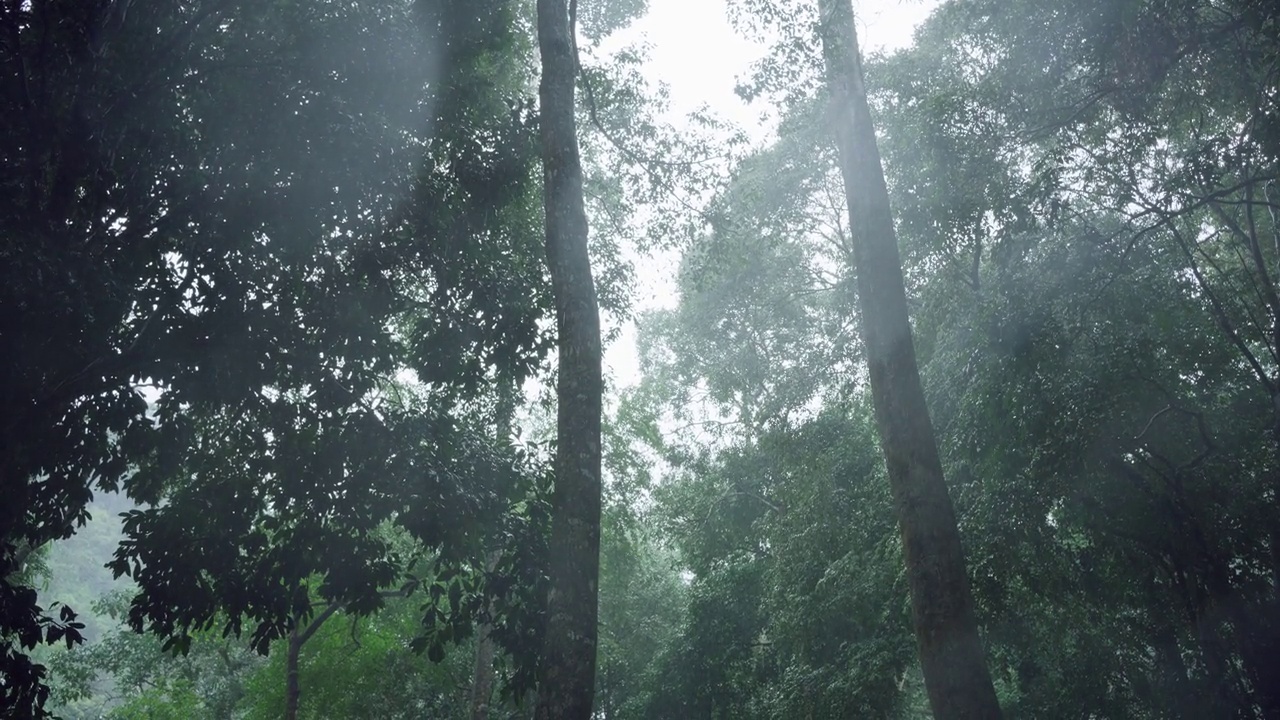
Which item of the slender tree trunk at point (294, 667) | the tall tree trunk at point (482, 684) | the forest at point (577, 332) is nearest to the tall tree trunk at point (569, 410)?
the forest at point (577, 332)

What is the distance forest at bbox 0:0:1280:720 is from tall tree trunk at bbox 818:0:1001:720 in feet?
0.11

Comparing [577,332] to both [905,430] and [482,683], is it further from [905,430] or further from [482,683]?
[482,683]

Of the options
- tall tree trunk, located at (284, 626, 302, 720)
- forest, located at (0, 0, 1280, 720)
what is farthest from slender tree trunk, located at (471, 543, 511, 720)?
forest, located at (0, 0, 1280, 720)

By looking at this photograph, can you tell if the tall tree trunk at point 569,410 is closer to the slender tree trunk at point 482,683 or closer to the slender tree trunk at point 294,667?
the slender tree trunk at point 482,683

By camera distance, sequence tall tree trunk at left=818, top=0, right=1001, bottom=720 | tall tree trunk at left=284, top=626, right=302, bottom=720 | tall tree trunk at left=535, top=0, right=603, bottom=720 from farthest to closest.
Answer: tall tree trunk at left=284, top=626, right=302, bottom=720, tall tree trunk at left=818, top=0, right=1001, bottom=720, tall tree trunk at left=535, top=0, right=603, bottom=720

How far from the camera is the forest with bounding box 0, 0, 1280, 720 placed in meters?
6.67

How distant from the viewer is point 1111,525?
14508mm

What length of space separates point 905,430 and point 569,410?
9.21 ft

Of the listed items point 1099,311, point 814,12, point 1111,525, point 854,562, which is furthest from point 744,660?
point 814,12

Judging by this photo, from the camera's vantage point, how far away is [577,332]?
20.4 ft

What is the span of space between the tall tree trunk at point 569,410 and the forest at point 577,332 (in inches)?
1.1

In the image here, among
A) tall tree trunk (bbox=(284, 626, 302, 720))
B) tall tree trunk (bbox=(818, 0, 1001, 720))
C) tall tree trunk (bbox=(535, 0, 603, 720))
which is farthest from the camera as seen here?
tall tree trunk (bbox=(284, 626, 302, 720))

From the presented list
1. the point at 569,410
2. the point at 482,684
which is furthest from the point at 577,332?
the point at 482,684

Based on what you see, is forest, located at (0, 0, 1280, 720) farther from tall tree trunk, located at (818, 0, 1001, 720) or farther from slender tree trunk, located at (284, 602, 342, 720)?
slender tree trunk, located at (284, 602, 342, 720)
